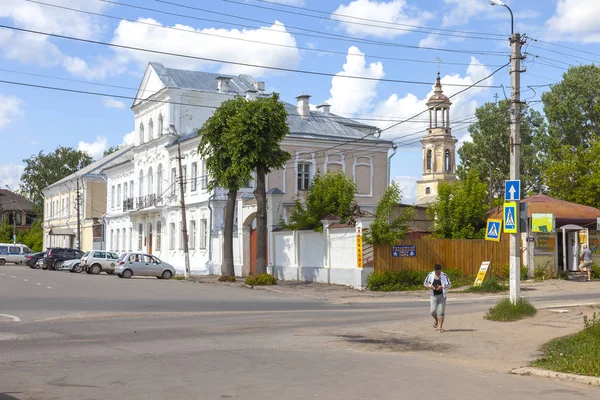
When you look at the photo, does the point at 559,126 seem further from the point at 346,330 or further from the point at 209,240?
the point at 346,330

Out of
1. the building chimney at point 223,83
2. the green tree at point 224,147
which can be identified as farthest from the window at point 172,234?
the green tree at point 224,147

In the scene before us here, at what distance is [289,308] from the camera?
919 inches

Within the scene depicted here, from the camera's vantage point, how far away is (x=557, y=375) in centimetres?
1081

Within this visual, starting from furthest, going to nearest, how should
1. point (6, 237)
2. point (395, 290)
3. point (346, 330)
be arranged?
point (6, 237) → point (395, 290) → point (346, 330)

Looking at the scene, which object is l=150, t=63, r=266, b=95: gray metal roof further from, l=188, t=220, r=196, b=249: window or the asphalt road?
the asphalt road

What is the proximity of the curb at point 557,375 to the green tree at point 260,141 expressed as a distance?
23.8m

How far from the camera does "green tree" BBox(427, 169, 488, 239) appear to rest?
116 ft

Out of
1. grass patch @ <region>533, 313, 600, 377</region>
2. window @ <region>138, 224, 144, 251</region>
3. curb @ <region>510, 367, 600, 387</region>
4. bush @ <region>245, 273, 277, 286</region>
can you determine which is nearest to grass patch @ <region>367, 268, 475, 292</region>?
bush @ <region>245, 273, 277, 286</region>

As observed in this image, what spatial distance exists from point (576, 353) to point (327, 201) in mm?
23570

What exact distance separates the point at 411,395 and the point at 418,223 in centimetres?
3199

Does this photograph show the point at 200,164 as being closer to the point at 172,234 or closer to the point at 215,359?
the point at 172,234

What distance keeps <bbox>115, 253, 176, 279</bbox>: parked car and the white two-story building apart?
3739mm

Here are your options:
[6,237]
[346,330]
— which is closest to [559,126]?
[346,330]

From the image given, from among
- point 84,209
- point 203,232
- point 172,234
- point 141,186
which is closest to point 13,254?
point 84,209
